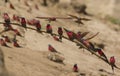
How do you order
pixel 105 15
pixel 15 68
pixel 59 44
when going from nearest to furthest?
pixel 15 68 < pixel 59 44 < pixel 105 15

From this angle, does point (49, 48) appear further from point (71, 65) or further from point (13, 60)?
point (13, 60)

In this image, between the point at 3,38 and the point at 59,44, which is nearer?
the point at 3,38

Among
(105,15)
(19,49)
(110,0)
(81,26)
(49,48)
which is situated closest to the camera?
(19,49)

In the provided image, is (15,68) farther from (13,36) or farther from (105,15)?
(105,15)

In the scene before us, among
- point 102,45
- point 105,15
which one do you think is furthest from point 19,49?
point 105,15

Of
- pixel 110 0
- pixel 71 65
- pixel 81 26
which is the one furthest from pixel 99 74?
pixel 110 0

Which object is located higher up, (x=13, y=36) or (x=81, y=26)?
(x=13, y=36)
